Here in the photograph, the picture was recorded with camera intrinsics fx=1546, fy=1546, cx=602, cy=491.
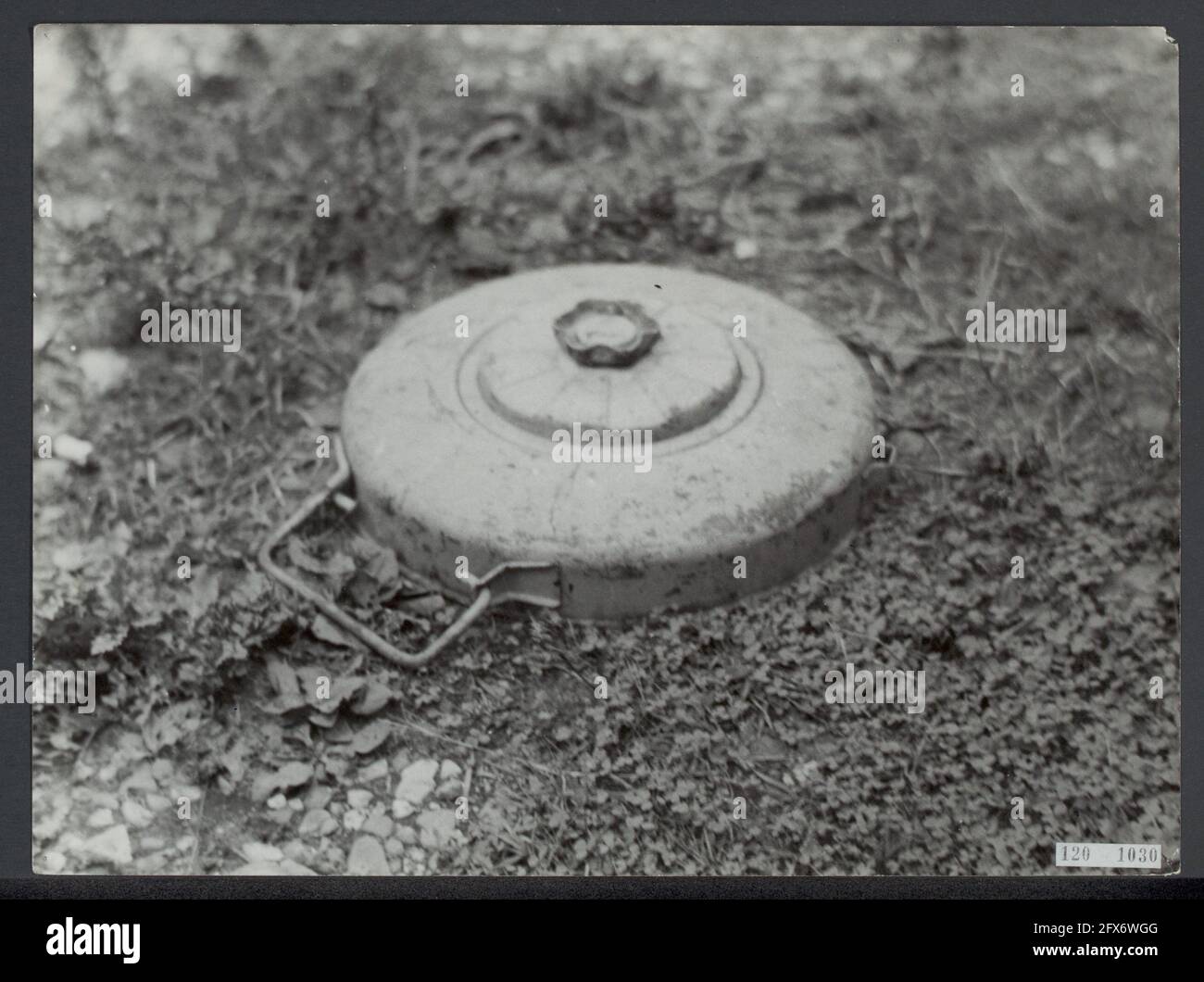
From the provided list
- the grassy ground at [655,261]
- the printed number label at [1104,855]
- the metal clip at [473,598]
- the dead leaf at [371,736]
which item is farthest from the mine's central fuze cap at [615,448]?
the printed number label at [1104,855]

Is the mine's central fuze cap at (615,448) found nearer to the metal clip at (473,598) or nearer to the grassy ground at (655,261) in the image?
the metal clip at (473,598)

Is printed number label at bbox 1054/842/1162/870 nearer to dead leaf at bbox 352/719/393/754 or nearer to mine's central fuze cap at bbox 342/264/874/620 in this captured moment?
mine's central fuze cap at bbox 342/264/874/620

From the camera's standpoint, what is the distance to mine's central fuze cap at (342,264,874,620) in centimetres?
454

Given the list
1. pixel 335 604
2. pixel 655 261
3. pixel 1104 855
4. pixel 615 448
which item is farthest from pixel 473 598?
pixel 1104 855

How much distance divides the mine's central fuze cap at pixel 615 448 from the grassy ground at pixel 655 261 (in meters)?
0.17

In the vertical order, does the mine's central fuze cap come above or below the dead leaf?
above

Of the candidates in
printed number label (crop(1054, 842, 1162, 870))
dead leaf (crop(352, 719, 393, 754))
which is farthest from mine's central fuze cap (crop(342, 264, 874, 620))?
printed number label (crop(1054, 842, 1162, 870))

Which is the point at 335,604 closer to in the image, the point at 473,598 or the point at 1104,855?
the point at 473,598

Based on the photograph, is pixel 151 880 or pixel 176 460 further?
pixel 176 460

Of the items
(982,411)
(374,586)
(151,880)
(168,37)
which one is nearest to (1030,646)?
(982,411)

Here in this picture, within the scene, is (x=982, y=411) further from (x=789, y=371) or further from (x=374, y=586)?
(x=374, y=586)

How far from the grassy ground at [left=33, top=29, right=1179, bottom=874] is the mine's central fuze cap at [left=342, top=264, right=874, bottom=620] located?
0.17 metres
